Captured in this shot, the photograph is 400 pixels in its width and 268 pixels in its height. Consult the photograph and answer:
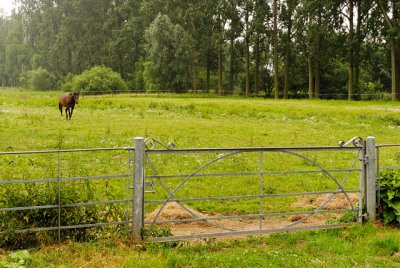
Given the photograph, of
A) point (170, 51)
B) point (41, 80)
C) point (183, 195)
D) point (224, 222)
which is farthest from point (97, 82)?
point (224, 222)

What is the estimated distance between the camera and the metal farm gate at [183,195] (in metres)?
8.23

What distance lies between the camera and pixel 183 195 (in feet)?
42.8

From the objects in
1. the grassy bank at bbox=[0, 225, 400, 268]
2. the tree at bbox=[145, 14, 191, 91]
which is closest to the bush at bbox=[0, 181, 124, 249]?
the grassy bank at bbox=[0, 225, 400, 268]

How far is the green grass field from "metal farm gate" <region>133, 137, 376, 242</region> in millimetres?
194

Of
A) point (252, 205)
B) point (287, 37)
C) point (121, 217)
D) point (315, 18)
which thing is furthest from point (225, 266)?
point (287, 37)

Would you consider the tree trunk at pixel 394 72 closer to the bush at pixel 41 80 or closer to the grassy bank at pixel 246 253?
the grassy bank at pixel 246 253

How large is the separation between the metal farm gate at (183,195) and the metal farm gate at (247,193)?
0.07 ft

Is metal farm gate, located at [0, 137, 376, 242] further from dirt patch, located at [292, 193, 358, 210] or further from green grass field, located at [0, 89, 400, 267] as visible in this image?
green grass field, located at [0, 89, 400, 267]

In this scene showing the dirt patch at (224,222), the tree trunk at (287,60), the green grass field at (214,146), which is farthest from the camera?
the tree trunk at (287,60)

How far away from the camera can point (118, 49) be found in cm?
10731

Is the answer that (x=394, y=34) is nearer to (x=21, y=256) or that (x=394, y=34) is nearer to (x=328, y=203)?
(x=328, y=203)

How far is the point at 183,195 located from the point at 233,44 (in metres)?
69.8

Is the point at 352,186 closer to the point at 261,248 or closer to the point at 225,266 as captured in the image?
the point at 261,248

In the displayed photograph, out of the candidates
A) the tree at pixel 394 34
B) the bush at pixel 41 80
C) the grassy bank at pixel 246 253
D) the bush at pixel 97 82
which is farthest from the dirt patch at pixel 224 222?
the bush at pixel 41 80
